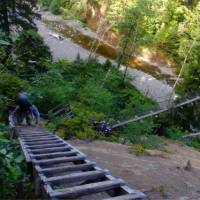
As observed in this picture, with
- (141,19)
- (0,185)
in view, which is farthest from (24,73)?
(0,185)

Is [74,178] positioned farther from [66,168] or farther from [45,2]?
[45,2]

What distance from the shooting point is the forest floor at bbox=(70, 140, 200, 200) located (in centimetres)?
895

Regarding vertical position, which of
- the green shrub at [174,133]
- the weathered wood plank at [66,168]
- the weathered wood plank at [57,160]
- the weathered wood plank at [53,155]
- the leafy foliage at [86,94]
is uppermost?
the weathered wood plank at [66,168]

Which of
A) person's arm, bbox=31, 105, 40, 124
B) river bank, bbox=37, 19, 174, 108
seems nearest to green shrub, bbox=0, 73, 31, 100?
person's arm, bbox=31, 105, 40, 124

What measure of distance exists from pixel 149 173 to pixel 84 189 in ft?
16.7

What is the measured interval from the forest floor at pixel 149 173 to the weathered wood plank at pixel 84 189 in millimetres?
2600

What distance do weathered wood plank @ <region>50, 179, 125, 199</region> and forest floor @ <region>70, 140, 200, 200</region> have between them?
8.53 feet

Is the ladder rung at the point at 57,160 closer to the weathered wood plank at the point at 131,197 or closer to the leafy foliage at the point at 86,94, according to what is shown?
the weathered wood plank at the point at 131,197

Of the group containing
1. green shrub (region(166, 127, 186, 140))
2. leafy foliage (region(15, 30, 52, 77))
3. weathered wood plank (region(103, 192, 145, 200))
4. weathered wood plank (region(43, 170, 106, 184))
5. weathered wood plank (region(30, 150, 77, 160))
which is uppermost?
leafy foliage (region(15, 30, 52, 77))

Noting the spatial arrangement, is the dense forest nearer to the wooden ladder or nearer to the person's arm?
the person's arm

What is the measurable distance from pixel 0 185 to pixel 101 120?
13817 millimetres

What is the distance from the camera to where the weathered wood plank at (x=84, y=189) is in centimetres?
542

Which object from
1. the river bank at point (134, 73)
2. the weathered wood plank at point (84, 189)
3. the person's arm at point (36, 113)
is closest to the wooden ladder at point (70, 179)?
the weathered wood plank at point (84, 189)

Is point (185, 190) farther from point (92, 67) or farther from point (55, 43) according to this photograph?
point (55, 43)
